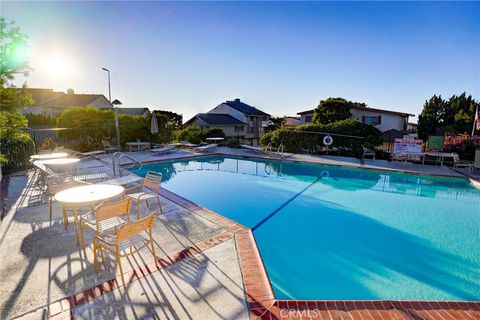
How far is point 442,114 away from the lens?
2498cm

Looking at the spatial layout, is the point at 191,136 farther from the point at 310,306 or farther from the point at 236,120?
the point at 310,306

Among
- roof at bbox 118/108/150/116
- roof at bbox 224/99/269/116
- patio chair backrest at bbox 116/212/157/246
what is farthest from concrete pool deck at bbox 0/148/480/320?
roof at bbox 118/108/150/116

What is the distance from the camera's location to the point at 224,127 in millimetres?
32438

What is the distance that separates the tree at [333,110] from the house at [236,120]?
478 inches

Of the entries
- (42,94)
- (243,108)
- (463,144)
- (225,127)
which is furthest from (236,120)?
(42,94)

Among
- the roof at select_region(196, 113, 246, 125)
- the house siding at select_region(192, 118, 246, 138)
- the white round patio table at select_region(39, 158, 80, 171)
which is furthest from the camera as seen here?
the roof at select_region(196, 113, 246, 125)

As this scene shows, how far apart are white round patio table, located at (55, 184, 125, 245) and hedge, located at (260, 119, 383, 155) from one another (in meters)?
12.6

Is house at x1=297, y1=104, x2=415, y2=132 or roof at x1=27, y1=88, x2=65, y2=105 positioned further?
roof at x1=27, y1=88, x2=65, y2=105

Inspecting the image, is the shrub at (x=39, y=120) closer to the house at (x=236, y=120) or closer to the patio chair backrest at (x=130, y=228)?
the house at (x=236, y=120)

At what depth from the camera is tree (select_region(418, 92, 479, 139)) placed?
903 inches

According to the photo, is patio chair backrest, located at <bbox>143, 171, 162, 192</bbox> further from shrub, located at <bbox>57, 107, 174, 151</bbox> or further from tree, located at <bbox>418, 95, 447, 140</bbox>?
tree, located at <bbox>418, 95, 447, 140</bbox>

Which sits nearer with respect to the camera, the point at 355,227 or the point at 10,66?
the point at 10,66

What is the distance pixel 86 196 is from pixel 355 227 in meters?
5.65

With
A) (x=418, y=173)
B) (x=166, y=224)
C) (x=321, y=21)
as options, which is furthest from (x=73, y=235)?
(x=418, y=173)
